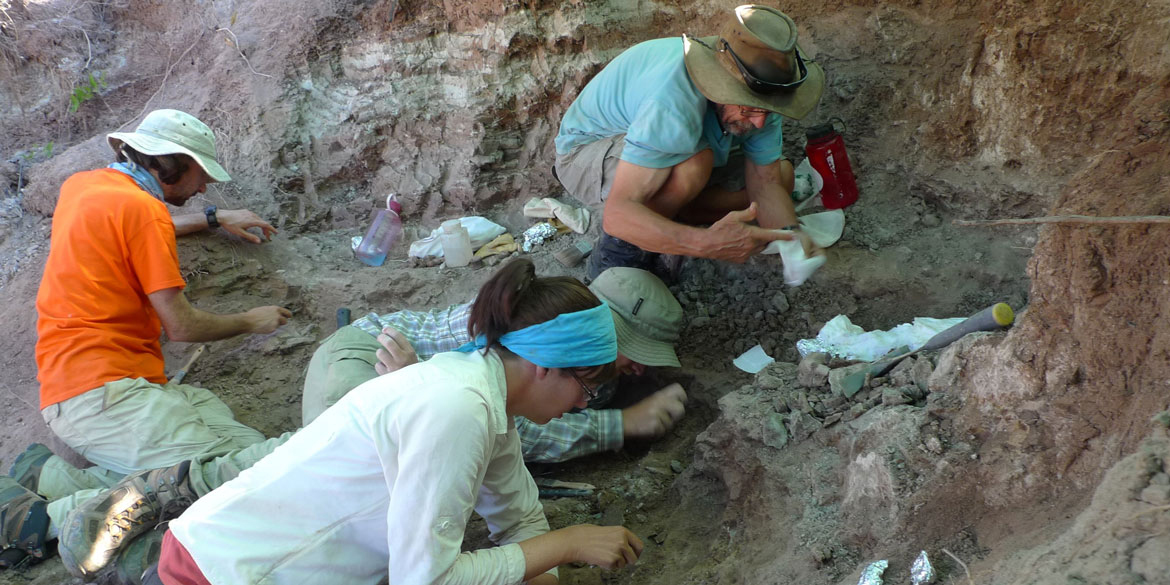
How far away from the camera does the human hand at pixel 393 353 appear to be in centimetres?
260

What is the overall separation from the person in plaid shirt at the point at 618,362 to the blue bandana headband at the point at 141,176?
0.93 m

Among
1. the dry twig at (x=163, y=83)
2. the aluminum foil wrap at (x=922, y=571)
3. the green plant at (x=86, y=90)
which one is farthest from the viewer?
the green plant at (x=86, y=90)

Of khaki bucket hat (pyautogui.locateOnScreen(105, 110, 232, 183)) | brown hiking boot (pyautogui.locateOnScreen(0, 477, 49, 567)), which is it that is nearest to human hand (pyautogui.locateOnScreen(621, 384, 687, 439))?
khaki bucket hat (pyautogui.locateOnScreen(105, 110, 232, 183))

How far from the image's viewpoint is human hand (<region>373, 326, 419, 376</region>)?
2596mm

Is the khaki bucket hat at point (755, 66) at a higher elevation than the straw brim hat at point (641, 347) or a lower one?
higher

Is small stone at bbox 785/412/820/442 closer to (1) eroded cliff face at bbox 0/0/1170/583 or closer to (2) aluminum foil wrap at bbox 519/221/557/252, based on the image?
(1) eroded cliff face at bbox 0/0/1170/583

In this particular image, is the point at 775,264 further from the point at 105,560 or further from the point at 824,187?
the point at 105,560

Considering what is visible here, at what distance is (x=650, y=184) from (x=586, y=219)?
1.08 m

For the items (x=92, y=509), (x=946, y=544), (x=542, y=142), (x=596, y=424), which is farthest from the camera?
(x=542, y=142)

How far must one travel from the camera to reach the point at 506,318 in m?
1.84

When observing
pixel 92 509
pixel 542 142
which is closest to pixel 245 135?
pixel 542 142

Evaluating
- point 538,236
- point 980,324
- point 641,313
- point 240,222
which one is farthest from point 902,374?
point 240,222

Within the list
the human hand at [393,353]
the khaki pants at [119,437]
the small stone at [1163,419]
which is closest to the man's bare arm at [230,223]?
the khaki pants at [119,437]

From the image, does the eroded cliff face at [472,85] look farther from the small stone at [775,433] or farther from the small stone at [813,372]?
the small stone at [775,433]
